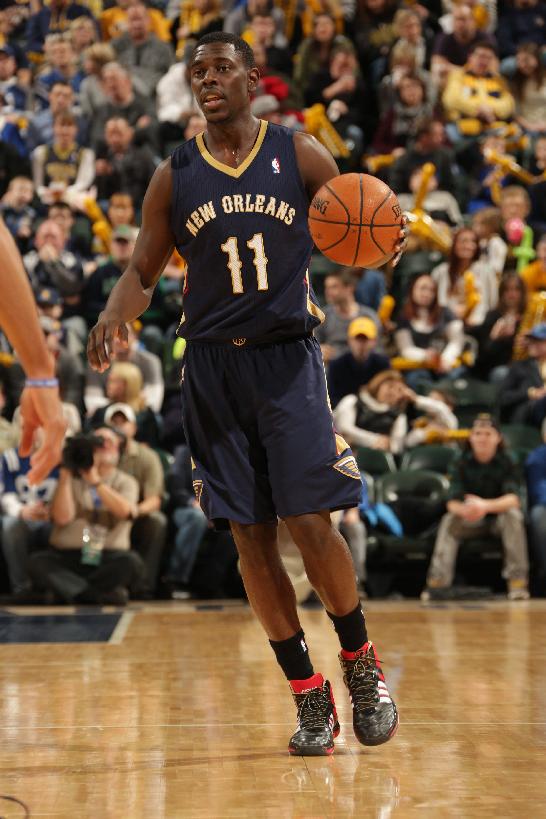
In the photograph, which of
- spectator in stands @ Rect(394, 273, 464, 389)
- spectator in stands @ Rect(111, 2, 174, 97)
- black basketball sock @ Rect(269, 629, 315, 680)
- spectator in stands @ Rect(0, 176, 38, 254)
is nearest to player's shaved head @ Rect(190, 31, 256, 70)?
black basketball sock @ Rect(269, 629, 315, 680)

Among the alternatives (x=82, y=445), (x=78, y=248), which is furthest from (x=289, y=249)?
(x=78, y=248)

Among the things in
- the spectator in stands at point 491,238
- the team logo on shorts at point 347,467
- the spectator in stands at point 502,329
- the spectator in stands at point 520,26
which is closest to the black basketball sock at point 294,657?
the team logo on shorts at point 347,467

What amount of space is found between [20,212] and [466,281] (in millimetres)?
4126

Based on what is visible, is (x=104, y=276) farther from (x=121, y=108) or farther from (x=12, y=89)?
(x=12, y=89)

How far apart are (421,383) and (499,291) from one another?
1292 millimetres

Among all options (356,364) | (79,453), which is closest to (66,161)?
(356,364)

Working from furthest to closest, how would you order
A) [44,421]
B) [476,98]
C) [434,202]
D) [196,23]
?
1. [196,23]
2. [476,98]
3. [434,202]
4. [44,421]

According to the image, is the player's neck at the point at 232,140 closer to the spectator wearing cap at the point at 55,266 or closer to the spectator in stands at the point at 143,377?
the spectator in stands at the point at 143,377

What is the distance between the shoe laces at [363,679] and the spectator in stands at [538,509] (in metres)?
5.15

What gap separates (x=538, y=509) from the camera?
29.6ft

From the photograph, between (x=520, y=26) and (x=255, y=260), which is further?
(x=520, y=26)

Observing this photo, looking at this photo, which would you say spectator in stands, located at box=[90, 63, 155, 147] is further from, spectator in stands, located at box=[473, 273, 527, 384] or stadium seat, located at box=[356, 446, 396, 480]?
stadium seat, located at box=[356, 446, 396, 480]

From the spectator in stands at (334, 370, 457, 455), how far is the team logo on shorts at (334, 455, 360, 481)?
5473 mm

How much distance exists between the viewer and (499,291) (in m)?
10.7
